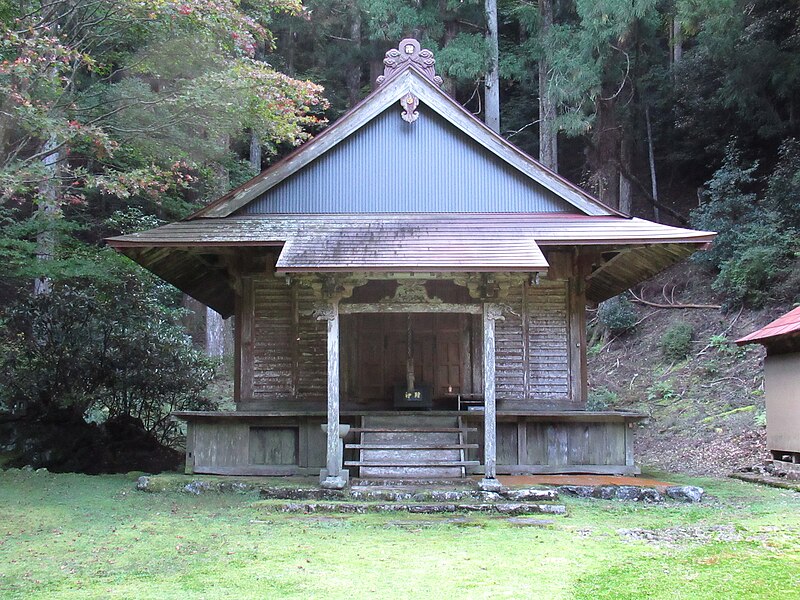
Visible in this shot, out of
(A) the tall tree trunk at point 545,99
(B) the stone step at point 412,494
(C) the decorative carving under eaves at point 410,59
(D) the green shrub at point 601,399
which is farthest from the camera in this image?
(A) the tall tree trunk at point 545,99

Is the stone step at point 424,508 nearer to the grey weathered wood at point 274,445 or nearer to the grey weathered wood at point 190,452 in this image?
the grey weathered wood at point 274,445

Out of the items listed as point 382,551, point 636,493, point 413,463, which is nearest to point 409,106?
point 413,463

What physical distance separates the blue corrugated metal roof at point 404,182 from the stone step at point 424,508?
191 inches

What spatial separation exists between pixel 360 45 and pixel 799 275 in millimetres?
16779

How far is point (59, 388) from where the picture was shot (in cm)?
1395

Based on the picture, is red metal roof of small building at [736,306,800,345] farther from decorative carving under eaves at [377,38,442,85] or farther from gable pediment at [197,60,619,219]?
decorative carving under eaves at [377,38,442,85]

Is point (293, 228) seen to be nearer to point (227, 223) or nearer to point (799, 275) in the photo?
point (227, 223)

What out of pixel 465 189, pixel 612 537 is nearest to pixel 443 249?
pixel 465 189

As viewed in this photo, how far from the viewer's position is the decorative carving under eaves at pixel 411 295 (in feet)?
35.8

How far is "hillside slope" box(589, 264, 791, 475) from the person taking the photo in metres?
15.4

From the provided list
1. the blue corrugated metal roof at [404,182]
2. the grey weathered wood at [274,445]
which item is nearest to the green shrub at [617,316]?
the blue corrugated metal roof at [404,182]

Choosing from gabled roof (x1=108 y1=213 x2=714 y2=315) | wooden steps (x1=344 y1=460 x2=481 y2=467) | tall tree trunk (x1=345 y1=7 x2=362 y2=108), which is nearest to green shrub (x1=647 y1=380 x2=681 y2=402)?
gabled roof (x1=108 y1=213 x2=714 y2=315)

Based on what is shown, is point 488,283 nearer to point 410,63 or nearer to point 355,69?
point 410,63

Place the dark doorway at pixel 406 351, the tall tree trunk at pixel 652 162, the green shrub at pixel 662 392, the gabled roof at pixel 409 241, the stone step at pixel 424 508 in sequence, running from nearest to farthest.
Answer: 1. the stone step at pixel 424 508
2. the gabled roof at pixel 409 241
3. the dark doorway at pixel 406 351
4. the green shrub at pixel 662 392
5. the tall tree trunk at pixel 652 162
